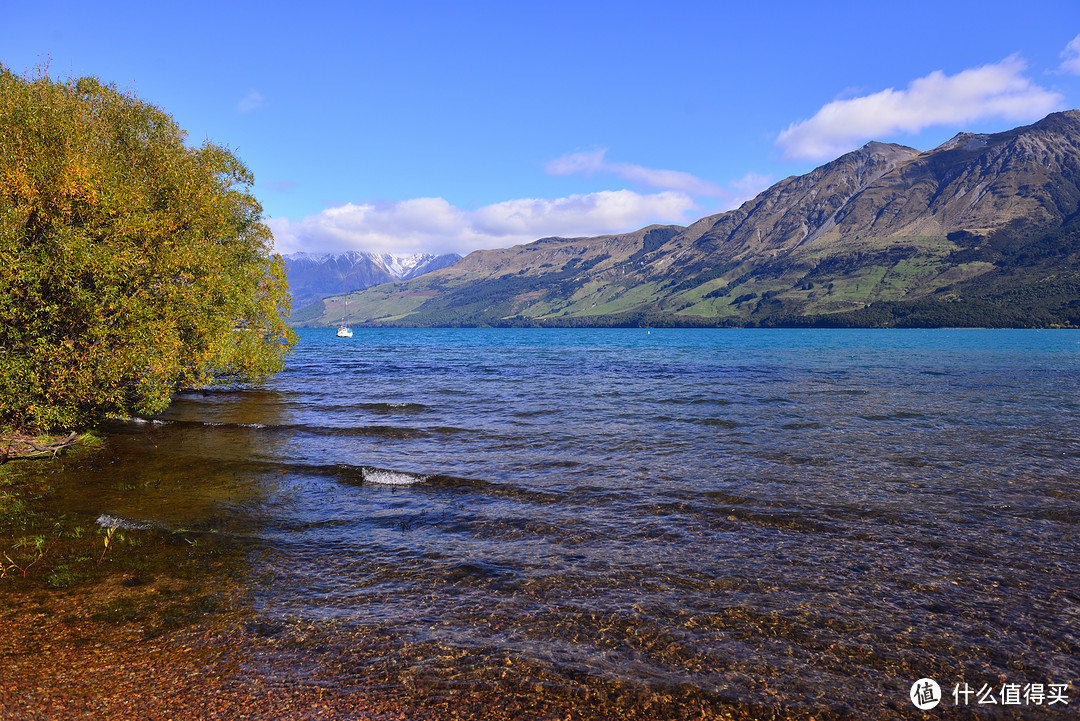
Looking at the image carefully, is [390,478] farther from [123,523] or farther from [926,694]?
[926,694]

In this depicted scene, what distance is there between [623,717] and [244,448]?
24454 millimetres

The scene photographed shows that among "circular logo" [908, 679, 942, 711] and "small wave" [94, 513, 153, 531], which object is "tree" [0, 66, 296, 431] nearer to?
"small wave" [94, 513, 153, 531]

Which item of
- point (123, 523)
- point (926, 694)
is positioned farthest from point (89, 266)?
point (926, 694)

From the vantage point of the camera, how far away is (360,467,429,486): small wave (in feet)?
68.7

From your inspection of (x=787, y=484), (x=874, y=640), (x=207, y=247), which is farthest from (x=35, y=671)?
(x=207, y=247)

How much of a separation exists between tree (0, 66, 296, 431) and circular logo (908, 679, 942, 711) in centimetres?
2616

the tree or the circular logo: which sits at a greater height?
the tree

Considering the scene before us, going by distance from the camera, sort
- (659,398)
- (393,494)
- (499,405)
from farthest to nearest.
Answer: (659,398), (499,405), (393,494)

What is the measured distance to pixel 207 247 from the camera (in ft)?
98.7

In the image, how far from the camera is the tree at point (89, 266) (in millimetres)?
19719

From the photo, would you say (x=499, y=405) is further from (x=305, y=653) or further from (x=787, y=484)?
(x=305, y=653)

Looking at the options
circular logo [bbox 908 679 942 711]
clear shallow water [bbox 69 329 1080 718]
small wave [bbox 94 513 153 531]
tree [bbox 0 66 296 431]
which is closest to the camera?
circular logo [bbox 908 679 942 711]

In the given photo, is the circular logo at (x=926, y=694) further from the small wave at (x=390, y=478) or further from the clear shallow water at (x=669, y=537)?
the small wave at (x=390, y=478)

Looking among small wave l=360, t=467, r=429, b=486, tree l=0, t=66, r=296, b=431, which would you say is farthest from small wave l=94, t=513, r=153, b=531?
tree l=0, t=66, r=296, b=431
